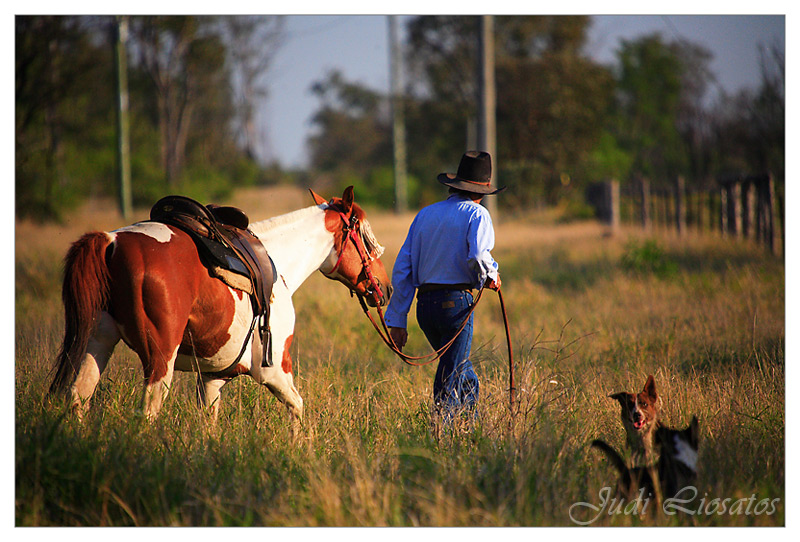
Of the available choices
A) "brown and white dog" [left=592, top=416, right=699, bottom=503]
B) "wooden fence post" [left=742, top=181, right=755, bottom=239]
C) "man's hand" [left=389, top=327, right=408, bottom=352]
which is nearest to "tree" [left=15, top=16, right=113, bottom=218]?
"man's hand" [left=389, top=327, right=408, bottom=352]

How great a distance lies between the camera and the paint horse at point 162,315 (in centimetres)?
318

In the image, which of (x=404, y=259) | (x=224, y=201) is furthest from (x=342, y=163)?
(x=404, y=259)

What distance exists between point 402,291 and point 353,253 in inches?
18.8

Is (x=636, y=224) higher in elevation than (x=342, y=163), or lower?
lower

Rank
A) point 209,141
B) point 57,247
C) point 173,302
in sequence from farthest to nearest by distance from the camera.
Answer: point 209,141
point 57,247
point 173,302

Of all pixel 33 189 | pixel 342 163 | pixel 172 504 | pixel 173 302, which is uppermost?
pixel 342 163

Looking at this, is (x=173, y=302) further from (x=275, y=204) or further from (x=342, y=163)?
(x=342, y=163)

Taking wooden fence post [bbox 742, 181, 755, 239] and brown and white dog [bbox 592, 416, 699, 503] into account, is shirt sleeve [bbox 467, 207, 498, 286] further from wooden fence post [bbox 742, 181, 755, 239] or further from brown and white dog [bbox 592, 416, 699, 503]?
wooden fence post [bbox 742, 181, 755, 239]

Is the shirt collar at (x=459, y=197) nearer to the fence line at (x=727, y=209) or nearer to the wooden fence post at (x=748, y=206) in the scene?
the fence line at (x=727, y=209)

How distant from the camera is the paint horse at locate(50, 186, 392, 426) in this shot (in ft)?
10.4

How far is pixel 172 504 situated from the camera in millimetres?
3029

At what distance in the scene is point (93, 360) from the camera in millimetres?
3270

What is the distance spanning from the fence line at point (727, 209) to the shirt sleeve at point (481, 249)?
385 inches

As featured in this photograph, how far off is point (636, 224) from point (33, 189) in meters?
19.1
